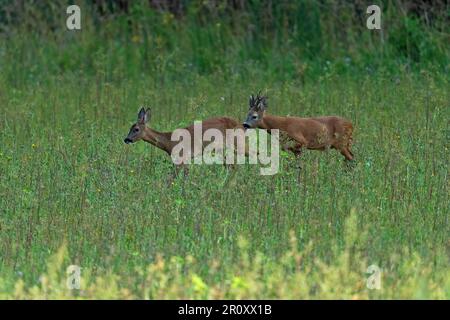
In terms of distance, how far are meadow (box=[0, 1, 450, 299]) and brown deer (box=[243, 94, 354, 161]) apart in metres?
0.16

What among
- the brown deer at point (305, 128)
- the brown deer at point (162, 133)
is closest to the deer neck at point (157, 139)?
the brown deer at point (162, 133)

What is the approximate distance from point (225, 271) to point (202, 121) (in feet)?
13.4

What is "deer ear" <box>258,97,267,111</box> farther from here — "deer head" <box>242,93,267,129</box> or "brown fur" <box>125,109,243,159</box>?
"brown fur" <box>125,109,243,159</box>

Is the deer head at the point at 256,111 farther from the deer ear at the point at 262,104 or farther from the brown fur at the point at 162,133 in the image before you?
the brown fur at the point at 162,133

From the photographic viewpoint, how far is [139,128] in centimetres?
1151

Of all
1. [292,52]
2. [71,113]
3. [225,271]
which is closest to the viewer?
[225,271]

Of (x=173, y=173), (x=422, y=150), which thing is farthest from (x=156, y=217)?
(x=422, y=150)

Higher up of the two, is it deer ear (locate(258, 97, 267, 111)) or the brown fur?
deer ear (locate(258, 97, 267, 111))

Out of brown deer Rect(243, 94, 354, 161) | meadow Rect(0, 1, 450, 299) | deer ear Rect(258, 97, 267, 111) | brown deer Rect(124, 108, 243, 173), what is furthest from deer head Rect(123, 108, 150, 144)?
deer ear Rect(258, 97, 267, 111)

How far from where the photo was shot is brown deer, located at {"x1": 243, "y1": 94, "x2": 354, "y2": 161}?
11367 mm

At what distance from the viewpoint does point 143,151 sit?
11.8 metres

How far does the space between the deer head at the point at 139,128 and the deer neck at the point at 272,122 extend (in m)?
0.95

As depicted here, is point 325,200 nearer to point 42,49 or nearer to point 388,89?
point 388,89

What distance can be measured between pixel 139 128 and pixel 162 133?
18 cm
